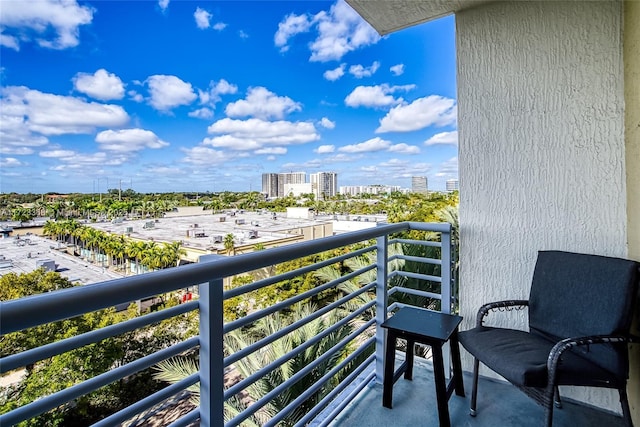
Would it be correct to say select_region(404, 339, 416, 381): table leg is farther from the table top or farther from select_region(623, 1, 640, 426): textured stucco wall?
select_region(623, 1, 640, 426): textured stucco wall

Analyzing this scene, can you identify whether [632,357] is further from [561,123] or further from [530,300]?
[561,123]

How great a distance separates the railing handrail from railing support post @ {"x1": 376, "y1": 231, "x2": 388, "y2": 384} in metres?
0.91

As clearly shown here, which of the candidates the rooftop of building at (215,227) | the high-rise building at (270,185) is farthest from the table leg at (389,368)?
the high-rise building at (270,185)

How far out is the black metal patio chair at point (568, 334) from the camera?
1427mm

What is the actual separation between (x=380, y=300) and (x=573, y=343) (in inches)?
37.3

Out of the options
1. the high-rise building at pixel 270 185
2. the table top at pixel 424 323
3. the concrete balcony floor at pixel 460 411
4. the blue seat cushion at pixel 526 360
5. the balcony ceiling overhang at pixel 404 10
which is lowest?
the concrete balcony floor at pixel 460 411

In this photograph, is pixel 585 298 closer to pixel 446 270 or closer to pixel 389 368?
pixel 446 270

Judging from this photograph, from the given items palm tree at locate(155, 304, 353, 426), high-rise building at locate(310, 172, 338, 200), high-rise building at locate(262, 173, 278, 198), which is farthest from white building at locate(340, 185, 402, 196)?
palm tree at locate(155, 304, 353, 426)

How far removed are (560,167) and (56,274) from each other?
11.0 meters

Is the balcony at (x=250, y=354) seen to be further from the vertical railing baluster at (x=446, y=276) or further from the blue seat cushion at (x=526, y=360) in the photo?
the blue seat cushion at (x=526, y=360)

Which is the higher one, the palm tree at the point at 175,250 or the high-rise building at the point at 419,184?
the high-rise building at the point at 419,184

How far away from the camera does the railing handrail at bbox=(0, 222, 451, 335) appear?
57 centimetres

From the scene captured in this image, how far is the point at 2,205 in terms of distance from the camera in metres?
5.46

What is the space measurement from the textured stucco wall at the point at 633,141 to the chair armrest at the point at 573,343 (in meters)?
0.31
